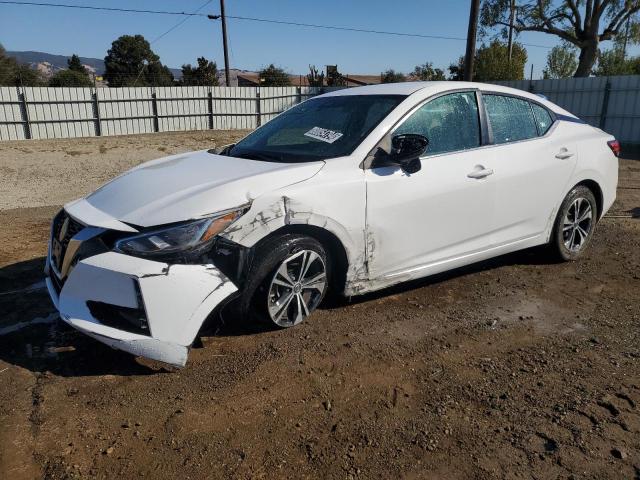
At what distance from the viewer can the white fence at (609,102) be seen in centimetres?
1689

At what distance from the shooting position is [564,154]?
450cm

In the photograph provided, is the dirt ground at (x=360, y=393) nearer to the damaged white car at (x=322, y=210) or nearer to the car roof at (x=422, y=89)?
the damaged white car at (x=322, y=210)

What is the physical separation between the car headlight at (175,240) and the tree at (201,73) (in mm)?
46623

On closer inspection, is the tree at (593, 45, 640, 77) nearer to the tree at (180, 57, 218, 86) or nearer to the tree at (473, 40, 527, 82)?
the tree at (473, 40, 527, 82)

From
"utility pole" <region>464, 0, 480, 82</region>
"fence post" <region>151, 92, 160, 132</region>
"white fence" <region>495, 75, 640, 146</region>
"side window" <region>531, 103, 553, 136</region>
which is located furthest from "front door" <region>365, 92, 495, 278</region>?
"fence post" <region>151, 92, 160, 132</region>

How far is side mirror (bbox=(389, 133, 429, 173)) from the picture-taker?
3.39 metres

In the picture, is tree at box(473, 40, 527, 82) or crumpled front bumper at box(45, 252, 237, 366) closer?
crumpled front bumper at box(45, 252, 237, 366)

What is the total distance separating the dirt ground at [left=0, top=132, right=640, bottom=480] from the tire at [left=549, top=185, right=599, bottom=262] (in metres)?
0.55

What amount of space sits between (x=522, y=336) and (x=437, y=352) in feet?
2.19

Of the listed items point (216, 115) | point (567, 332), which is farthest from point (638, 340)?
point (216, 115)

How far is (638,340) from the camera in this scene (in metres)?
3.38

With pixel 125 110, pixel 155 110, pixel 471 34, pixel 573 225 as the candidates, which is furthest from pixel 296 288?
pixel 155 110

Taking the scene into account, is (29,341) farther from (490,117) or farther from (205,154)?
(490,117)

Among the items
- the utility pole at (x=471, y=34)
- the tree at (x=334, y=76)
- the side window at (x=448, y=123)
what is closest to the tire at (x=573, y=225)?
the side window at (x=448, y=123)
